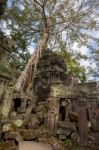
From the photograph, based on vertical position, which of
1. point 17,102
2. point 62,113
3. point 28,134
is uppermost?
point 17,102

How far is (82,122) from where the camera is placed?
778 centimetres

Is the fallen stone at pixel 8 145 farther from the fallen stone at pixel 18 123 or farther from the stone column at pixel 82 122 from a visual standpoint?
the stone column at pixel 82 122

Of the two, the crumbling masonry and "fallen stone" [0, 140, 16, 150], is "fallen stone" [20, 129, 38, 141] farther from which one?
"fallen stone" [0, 140, 16, 150]

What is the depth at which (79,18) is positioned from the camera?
17438 mm

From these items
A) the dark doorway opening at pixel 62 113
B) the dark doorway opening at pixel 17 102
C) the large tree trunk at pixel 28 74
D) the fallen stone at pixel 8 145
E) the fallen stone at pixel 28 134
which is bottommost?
the fallen stone at pixel 8 145

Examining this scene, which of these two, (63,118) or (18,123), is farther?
(63,118)

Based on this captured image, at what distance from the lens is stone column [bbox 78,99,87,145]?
24.4 feet

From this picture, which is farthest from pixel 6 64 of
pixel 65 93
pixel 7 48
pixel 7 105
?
pixel 65 93

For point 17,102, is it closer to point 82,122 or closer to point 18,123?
→ point 18,123

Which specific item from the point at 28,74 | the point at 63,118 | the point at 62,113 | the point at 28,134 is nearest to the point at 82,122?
the point at 63,118

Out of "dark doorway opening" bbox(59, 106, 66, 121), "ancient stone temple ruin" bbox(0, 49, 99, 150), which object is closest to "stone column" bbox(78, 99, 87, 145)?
"ancient stone temple ruin" bbox(0, 49, 99, 150)

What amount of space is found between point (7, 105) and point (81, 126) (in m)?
3.90

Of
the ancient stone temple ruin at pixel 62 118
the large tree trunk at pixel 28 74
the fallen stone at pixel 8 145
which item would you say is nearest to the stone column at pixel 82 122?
the ancient stone temple ruin at pixel 62 118

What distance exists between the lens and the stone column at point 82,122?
293 inches
